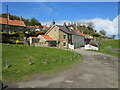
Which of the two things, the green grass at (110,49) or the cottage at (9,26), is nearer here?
the green grass at (110,49)

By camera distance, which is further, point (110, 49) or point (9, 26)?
point (9, 26)

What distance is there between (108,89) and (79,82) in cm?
193

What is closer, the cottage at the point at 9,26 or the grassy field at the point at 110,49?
the grassy field at the point at 110,49

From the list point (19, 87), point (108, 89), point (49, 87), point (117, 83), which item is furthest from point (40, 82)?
point (117, 83)

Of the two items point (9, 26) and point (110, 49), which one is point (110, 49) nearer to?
point (110, 49)

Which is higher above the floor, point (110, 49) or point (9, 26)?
point (9, 26)

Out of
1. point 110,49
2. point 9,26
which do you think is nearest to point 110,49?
point 110,49

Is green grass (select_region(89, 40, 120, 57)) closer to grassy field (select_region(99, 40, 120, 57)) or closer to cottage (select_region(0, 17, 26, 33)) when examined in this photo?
grassy field (select_region(99, 40, 120, 57))

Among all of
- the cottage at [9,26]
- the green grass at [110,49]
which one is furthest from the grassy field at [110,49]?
the cottage at [9,26]

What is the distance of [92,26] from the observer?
349 feet

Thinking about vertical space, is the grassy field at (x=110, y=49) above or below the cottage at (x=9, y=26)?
below

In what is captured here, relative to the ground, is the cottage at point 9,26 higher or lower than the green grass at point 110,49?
higher

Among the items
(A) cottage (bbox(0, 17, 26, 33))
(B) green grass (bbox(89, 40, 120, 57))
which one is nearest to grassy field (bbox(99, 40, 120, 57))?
(B) green grass (bbox(89, 40, 120, 57))

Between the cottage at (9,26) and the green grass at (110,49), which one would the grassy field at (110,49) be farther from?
the cottage at (9,26)
